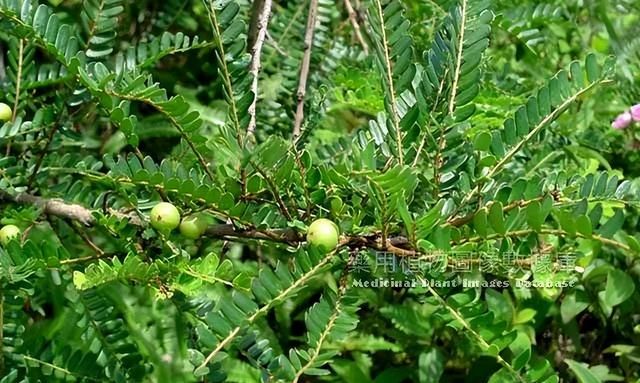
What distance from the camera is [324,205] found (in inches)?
33.3

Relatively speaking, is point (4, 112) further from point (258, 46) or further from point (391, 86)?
point (391, 86)

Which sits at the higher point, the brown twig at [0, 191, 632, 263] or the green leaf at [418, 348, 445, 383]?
the brown twig at [0, 191, 632, 263]

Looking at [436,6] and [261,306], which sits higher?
[436,6]

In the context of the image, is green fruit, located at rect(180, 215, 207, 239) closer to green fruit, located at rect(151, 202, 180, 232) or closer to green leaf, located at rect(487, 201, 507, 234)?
green fruit, located at rect(151, 202, 180, 232)

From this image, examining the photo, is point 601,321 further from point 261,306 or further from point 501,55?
point 261,306

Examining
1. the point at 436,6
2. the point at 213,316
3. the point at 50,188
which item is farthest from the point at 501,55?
the point at 213,316

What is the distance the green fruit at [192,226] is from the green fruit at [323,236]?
0.14 meters

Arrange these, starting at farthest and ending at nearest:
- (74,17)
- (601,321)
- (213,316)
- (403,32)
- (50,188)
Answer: (74,17)
(601,321)
(50,188)
(403,32)
(213,316)

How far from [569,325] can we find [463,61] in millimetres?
664

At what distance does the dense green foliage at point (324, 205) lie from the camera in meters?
0.79

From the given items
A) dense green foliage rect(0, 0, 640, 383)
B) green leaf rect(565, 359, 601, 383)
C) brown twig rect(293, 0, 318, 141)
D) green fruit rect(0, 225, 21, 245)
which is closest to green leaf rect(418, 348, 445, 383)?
dense green foliage rect(0, 0, 640, 383)

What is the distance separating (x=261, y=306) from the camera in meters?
0.81

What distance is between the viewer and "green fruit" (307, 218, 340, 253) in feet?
2.49

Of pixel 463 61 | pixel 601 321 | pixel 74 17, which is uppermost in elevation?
pixel 463 61
